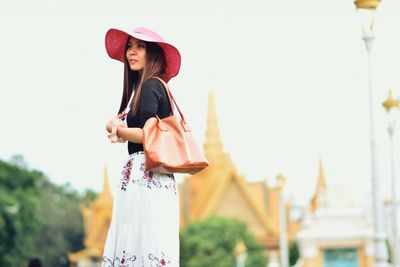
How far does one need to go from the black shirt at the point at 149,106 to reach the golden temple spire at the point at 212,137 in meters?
98.2

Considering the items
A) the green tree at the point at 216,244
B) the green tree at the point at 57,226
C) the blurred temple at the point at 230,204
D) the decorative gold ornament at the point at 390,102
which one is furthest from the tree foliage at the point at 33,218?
the decorative gold ornament at the point at 390,102

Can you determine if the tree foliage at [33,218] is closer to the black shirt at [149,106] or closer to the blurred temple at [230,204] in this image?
the blurred temple at [230,204]

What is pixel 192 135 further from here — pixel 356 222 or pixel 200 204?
pixel 200 204

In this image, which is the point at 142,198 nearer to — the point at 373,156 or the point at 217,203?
the point at 373,156

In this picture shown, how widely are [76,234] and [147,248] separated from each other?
108966 millimetres

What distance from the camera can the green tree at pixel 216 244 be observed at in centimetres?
7738

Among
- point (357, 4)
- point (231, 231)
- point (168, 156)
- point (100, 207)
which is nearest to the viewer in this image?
point (168, 156)

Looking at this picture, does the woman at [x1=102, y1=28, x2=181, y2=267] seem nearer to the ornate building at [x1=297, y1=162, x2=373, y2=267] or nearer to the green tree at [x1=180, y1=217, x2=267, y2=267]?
the ornate building at [x1=297, y1=162, x2=373, y2=267]

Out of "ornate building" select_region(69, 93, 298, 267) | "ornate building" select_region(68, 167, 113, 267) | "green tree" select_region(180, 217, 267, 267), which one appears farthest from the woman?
"ornate building" select_region(68, 167, 113, 267)

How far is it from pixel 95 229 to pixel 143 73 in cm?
10112

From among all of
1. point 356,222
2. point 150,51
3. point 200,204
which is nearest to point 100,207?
point 200,204

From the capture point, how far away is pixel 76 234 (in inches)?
4535

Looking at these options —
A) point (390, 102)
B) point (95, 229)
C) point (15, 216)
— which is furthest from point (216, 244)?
point (390, 102)

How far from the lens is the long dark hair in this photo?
7.11 m
